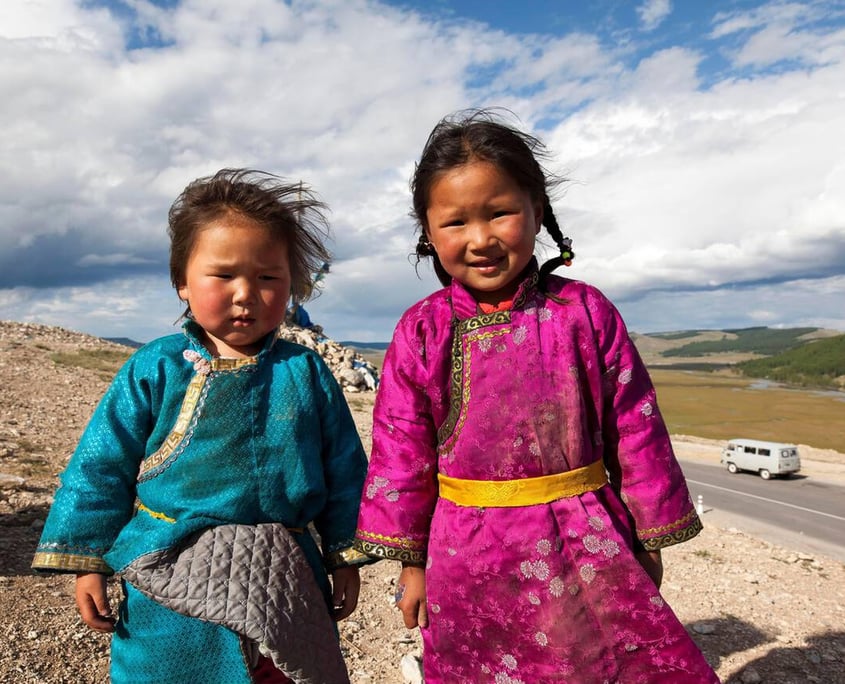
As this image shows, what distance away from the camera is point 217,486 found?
2.03 metres

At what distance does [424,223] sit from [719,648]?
4517 mm

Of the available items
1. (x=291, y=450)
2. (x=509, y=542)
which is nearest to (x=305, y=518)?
(x=291, y=450)

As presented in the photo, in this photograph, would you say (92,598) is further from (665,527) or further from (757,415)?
(757,415)

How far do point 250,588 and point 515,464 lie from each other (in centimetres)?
92

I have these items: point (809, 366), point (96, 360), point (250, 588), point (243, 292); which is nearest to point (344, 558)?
point (250, 588)

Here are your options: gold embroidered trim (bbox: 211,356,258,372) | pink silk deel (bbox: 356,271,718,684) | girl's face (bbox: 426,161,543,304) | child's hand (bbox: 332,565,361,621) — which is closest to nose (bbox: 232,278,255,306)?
gold embroidered trim (bbox: 211,356,258,372)

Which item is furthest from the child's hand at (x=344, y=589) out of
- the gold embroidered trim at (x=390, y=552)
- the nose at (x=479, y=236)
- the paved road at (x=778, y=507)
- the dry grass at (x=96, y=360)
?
the dry grass at (x=96, y=360)

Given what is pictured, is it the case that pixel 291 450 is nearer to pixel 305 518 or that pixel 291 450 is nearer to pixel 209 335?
pixel 305 518

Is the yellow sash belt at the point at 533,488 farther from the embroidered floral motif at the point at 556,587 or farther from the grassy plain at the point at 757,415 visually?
the grassy plain at the point at 757,415

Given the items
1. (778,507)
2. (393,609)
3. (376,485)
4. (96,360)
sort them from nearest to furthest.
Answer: (376,485) → (393,609) → (778,507) → (96,360)

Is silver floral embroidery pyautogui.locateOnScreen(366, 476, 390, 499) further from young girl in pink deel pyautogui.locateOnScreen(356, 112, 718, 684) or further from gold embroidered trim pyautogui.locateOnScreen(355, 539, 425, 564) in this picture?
gold embroidered trim pyautogui.locateOnScreen(355, 539, 425, 564)

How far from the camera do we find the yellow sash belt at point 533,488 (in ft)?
6.69

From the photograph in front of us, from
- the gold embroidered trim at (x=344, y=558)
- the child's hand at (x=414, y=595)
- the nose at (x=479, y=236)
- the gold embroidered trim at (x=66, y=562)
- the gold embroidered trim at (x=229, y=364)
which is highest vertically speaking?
the nose at (x=479, y=236)

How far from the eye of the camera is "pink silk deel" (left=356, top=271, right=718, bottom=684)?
200 cm
